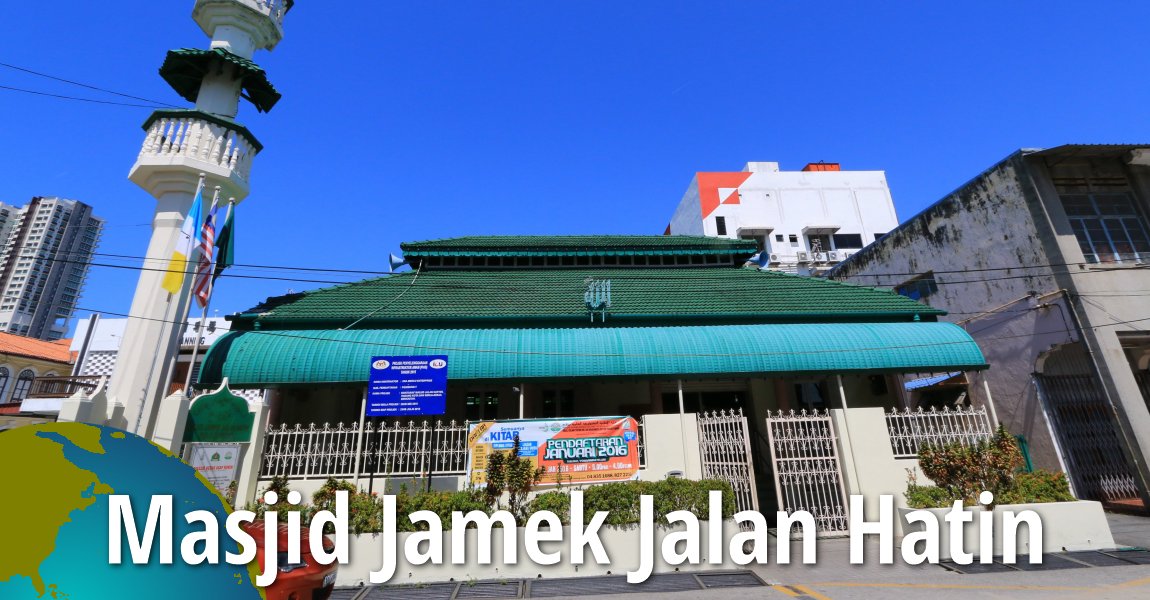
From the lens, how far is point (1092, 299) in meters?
13.5

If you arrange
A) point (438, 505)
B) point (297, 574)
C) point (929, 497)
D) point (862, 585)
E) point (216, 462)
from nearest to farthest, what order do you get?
point (297, 574), point (862, 585), point (438, 505), point (216, 462), point (929, 497)

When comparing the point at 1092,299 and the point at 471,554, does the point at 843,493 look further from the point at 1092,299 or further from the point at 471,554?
the point at 1092,299

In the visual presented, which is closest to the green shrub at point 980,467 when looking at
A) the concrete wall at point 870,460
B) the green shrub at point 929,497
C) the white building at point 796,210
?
the green shrub at point 929,497

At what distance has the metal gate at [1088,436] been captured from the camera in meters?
13.3

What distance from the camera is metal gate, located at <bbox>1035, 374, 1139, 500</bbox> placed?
1326 cm

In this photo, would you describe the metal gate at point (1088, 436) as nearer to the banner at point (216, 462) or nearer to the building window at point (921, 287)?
the building window at point (921, 287)

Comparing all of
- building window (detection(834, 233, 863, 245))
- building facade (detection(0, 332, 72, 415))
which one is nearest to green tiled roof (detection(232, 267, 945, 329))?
building facade (detection(0, 332, 72, 415))

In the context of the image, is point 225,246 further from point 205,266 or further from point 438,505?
point 438,505

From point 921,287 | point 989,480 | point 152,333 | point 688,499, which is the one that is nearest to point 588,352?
point 688,499

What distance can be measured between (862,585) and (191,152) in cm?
1783

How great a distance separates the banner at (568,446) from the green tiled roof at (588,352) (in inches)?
73.7

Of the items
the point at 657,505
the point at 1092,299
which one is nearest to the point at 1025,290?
the point at 1092,299

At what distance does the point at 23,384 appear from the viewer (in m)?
31.7

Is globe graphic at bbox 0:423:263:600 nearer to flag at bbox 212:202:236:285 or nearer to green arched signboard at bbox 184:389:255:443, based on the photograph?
green arched signboard at bbox 184:389:255:443
